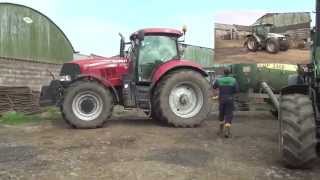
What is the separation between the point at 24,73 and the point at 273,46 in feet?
51.4

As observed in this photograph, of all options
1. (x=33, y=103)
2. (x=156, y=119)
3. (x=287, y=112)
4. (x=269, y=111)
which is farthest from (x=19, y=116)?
(x=287, y=112)

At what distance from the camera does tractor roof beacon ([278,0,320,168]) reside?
900 cm

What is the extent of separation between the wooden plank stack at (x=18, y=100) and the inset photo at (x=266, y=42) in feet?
26.0

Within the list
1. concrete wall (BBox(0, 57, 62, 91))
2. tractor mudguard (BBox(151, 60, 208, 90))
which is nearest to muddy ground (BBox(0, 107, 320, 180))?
tractor mudguard (BBox(151, 60, 208, 90))

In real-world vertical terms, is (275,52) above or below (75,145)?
above

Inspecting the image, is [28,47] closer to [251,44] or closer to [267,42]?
[267,42]

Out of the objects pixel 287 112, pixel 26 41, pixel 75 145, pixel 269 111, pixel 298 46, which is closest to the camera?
pixel 287 112

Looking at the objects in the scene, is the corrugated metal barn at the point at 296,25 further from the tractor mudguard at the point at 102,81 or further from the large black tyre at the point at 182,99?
the tractor mudguard at the point at 102,81

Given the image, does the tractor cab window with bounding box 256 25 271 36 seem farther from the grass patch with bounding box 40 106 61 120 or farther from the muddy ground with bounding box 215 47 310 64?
the grass patch with bounding box 40 106 61 120

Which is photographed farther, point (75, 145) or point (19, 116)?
point (19, 116)

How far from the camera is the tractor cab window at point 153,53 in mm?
15188

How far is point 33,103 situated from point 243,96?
6.88 metres

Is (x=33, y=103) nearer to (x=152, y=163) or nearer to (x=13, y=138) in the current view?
(x=13, y=138)

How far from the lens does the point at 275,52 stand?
13555 mm
